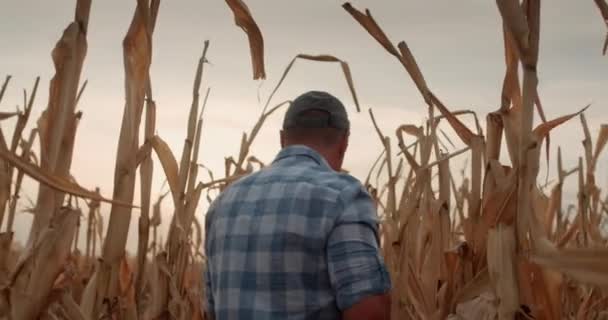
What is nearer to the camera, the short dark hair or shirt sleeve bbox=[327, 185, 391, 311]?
shirt sleeve bbox=[327, 185, 391, 311]

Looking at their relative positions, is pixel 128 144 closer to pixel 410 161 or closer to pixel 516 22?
pixel 516 22

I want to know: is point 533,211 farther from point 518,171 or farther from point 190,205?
point 190,205

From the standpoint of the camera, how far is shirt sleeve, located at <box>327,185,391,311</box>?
69.8 inches

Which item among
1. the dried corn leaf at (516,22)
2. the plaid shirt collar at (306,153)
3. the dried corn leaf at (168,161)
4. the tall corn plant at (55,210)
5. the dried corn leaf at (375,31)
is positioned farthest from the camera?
the plaid shirt collar at (306,153)

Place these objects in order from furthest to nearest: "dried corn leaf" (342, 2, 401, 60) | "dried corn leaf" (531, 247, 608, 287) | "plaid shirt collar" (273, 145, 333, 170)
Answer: "plaid shirt collar" (273, 145, 333, 170) → "dried corn leaf" (342, 2, 401, 60) → "dried corn leaf" (531, 247, 608, 287)

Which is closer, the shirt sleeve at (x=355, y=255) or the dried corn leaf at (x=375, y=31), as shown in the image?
the dried corn leaf at (x=375, y=31)

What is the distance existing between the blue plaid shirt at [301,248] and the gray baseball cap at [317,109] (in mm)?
123

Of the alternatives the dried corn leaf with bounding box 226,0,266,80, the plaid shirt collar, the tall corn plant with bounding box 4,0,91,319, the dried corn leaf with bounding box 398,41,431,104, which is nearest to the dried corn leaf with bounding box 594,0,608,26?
the dried corn leaf with bounding box 398,41,431,104

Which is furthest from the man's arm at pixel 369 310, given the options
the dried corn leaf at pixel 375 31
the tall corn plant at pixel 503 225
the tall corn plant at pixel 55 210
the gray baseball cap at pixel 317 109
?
the tall corn plant at pixel 55 210

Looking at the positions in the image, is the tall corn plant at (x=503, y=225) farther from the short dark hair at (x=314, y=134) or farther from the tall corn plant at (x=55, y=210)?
the tall corn plant at (x=55, y=210)

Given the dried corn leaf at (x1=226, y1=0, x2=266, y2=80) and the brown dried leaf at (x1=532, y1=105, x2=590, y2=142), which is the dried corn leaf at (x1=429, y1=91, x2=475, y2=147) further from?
the dried corn leaf at (x1=226, y1=0, x2=266, y2=80)

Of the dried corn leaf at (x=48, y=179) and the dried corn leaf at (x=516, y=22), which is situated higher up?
the dried corn leaf at (x=516, y=22)

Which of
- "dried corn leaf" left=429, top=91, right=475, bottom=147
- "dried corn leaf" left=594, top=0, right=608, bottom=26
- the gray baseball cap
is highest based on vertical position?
"dried corn leaf" left=594, top=0, right=608, bottom=26

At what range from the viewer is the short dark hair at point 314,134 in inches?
80.4
